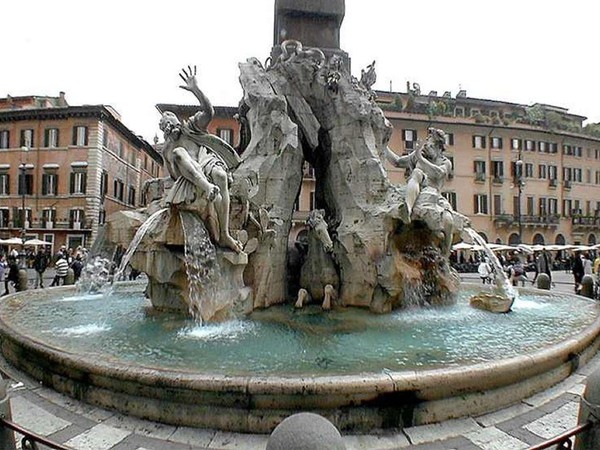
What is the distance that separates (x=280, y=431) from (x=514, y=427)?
8.93ft

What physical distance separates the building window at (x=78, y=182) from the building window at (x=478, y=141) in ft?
114

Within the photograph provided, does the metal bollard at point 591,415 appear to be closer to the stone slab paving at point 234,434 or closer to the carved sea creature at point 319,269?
the stone slab paving at point 234,434

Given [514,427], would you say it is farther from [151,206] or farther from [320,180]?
[320,180]

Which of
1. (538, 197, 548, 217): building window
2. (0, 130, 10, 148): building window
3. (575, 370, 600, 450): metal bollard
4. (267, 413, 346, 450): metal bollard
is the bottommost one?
(575, 370, 600, 450): metal bollard

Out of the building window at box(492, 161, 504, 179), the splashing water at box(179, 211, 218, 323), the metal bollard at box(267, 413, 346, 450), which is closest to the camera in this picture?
the metal bollard at box(267, 413, 346, 450)

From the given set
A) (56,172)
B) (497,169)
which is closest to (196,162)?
(56,172)

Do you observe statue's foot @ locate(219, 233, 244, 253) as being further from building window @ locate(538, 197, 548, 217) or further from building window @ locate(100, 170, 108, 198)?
building window @ locate(538, 197, 548, 217)

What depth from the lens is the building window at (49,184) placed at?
121ft

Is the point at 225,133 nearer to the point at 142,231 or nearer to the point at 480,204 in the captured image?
the point at 480,204

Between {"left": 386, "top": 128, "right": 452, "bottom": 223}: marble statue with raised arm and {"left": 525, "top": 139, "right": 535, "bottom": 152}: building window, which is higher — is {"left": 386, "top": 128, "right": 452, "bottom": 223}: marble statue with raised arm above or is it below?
below

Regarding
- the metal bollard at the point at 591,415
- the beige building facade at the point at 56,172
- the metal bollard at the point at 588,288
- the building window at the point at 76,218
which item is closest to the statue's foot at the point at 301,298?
the metal bollard at the point at 591,415

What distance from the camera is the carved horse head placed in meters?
8.73

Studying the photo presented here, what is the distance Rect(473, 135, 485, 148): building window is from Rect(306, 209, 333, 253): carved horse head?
1502 inches

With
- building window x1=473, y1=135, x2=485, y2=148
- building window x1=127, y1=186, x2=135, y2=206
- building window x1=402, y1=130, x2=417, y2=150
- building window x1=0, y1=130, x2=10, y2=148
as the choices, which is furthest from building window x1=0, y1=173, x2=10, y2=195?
building window x1=473, y1=135, x2=485, y2=148
